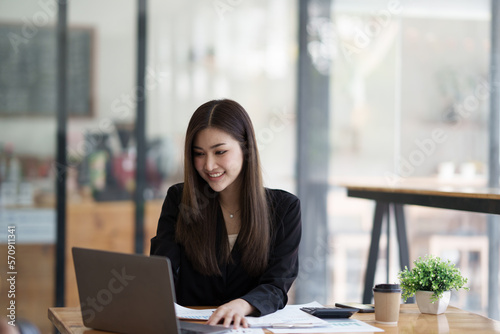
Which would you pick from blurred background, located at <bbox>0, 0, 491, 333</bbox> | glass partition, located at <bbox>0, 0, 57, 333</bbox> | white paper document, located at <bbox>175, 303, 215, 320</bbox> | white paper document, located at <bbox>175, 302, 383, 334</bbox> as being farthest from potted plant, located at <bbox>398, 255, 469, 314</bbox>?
glass partition, located at <bbox>0, 0, 57, 333</bbox>

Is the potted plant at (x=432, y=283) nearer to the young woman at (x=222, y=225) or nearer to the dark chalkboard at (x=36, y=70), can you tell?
the young woman at (x=222, y=225)

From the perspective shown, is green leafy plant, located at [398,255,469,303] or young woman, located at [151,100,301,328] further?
young woman, located at [151,100,301,328]

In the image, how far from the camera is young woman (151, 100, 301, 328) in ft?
6.21

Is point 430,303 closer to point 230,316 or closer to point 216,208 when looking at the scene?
point 230,316

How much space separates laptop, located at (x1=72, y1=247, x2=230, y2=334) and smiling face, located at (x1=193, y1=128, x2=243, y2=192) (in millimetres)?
537

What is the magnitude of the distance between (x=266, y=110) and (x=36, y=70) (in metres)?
1.44

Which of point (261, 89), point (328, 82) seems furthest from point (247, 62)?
point (328, 82)

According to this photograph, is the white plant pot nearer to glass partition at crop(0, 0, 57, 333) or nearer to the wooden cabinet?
the wooden cabinet

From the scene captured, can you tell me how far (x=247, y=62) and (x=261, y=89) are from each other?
0.65 ft

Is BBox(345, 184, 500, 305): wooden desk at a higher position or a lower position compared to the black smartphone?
higher

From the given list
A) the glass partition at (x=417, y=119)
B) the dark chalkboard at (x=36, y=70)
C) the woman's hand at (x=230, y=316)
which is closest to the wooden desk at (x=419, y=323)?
the woman's hand at (x=230, y=316)

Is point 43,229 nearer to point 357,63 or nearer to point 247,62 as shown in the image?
point 247,62

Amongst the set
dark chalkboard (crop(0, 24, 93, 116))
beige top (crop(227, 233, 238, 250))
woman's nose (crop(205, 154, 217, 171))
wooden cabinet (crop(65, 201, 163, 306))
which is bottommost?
wooden cabinet (crop(65, 201, 163, 306))

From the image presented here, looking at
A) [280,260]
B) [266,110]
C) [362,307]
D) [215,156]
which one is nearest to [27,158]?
[266,110]
